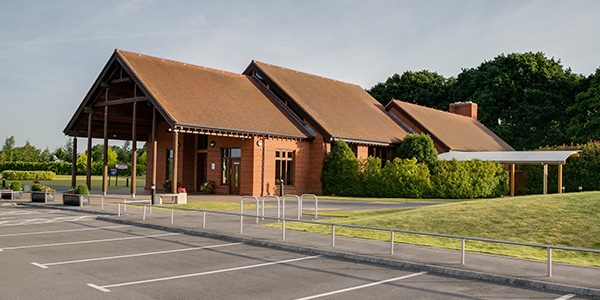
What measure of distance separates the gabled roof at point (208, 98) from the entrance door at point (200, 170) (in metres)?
4.73

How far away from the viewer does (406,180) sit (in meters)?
30.4

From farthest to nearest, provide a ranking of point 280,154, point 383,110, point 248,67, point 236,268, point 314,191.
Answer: point 383,110 → point 248,67 → point 314,191 → point 280,154 → point 236,268

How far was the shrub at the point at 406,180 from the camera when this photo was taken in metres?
30.2

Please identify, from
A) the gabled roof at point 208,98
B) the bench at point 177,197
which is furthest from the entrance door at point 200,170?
the bench at point 177,197

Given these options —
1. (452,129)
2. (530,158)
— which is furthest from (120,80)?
(452,129)

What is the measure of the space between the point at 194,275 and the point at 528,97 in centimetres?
5341

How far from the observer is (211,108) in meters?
28.1

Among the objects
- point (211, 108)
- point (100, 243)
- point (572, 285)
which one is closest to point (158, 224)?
point (100, 243)

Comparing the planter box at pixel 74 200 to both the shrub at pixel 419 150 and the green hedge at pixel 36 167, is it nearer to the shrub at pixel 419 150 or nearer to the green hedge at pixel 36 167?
the shrub at pixel 419 150

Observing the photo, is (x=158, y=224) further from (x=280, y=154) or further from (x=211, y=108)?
(x=280, y=154)

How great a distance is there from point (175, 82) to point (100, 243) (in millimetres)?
18187

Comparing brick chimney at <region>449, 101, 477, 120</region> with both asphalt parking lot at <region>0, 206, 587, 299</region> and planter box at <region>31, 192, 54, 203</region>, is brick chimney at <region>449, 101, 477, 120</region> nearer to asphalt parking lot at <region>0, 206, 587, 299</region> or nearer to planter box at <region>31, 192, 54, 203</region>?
planter box at <region>31, 192, 54, 203</region>

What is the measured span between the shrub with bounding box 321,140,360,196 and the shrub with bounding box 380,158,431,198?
1715mm

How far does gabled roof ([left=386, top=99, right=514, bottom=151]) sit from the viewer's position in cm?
3944
